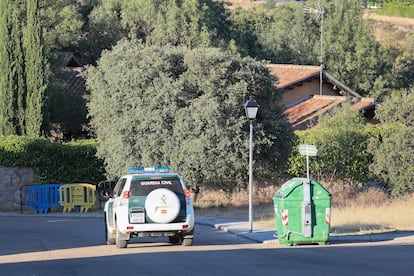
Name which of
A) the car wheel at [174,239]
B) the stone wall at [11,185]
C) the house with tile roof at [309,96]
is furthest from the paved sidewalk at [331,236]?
the house with tile roof at [309,96]

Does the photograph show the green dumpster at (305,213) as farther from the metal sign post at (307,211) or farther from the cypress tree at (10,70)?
the cypress tree at (10,70)

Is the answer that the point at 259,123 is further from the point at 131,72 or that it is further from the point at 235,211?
the point at 131,72

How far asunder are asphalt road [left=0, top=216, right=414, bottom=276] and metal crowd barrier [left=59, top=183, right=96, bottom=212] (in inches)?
478

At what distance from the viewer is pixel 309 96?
52844 mm

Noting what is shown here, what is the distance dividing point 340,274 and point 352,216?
12685 mm

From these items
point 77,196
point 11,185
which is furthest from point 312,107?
point 11,185

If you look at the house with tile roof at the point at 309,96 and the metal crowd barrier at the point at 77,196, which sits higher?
the house with tile roof at the point at 309,96

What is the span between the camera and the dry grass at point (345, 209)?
24241 mm

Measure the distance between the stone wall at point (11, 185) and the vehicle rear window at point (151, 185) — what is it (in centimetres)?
1953

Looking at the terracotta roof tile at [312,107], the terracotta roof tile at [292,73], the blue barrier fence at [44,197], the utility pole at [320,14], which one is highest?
the utility pole at [320,14]

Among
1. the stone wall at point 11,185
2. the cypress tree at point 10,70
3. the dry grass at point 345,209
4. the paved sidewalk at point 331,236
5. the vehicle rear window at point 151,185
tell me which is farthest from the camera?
the cypress tree at point 10,70

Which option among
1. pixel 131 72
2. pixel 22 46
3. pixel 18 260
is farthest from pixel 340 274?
pixel 22 46

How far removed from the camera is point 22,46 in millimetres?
41219

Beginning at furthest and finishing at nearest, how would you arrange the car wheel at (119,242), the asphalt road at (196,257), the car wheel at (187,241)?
the car wheel at (187,241), the car wheel at (119,242), the asphalt road at (196,257)
